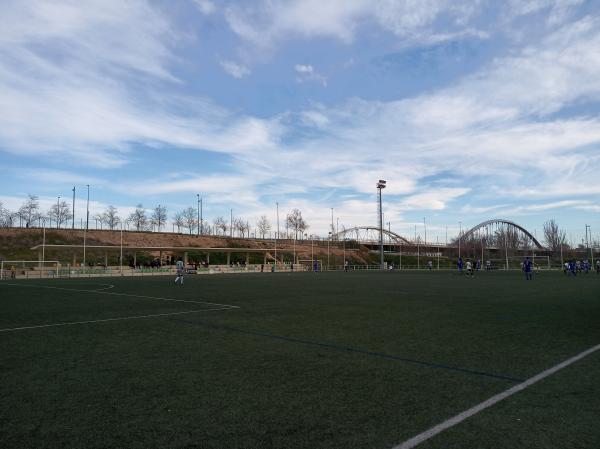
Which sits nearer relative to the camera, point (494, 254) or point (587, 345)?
point (587, 345)

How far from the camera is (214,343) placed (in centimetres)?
912

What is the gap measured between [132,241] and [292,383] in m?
106

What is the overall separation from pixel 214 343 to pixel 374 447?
5640 millimetres

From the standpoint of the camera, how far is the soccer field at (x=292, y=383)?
438 cm

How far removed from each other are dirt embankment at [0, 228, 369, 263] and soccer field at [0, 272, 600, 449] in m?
61.6

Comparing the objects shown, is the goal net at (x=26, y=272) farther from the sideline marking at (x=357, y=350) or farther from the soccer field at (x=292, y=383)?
the sideline marking at (x=357, y=350)

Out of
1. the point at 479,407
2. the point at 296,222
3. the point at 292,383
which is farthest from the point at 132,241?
the point at 479,407

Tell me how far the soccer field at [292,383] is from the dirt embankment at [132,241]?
61.6 meters

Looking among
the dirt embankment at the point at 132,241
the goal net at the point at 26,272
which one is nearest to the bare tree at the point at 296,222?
the dirt embankment at the point at 132,241

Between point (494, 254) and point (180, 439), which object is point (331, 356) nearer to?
point (180, 439)

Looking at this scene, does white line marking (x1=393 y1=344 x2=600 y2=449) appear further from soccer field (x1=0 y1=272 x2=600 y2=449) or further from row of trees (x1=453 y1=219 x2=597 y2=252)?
row of trees (x1=453 y1=219 x2=597 y2=252)

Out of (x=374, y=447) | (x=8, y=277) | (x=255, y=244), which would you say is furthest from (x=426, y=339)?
(x=255, y=244)

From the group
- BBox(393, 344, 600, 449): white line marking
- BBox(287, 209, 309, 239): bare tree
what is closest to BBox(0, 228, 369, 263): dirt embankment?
BBox(287, 209, 309, 239): bare tree

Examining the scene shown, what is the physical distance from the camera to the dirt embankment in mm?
83900
